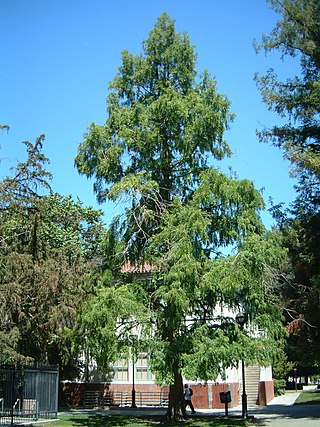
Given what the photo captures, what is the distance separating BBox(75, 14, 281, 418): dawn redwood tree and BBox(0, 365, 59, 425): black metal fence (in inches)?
151

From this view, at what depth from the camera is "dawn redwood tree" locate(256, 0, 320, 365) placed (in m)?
21.7

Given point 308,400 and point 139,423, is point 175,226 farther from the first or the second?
point 308,400

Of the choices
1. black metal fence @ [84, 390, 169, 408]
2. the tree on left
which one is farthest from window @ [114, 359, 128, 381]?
the tree on left

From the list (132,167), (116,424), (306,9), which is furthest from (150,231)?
(306,9)

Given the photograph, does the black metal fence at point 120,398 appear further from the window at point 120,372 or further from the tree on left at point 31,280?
the tree on left at point 31,280

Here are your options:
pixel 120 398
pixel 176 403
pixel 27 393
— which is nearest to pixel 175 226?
pixel 176 403

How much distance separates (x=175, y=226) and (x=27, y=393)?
9824 millimetres

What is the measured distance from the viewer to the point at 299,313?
82.1ft

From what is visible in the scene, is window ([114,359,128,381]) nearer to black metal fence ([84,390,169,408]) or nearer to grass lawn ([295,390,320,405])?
black metal fence ([84,390,169,408])

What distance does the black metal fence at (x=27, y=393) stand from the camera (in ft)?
66.5

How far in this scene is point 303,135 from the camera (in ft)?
76.5

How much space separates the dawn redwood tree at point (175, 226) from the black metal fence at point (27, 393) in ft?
12.6

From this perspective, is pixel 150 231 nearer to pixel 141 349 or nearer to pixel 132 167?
pixel 132 167

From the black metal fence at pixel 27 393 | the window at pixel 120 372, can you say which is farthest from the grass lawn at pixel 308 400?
the black metal fence at pixel 27 393
